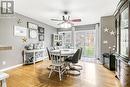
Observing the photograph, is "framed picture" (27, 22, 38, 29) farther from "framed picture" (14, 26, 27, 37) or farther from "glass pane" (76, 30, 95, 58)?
"glass pane" (76, 30, 95, 58)

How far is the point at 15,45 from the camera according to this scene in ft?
14.4

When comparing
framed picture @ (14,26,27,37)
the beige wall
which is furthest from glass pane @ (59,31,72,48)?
framed picture @ (14,26,27,37)

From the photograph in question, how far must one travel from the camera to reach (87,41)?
6.86 metres

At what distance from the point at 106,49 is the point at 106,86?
256 cm

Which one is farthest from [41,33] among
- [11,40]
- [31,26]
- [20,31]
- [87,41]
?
[87,41]

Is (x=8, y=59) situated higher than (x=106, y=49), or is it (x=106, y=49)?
(x=106, y=49)

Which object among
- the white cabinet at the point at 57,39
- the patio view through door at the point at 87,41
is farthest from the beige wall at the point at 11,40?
the patio view through door at the point at 87,41

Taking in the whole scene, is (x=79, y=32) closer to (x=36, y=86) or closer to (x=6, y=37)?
(x=6, y=37)

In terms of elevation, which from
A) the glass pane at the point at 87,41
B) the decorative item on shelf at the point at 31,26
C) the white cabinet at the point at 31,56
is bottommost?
the white cabinet at the point at 31,56

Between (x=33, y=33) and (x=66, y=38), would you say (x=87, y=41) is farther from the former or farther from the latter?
(x=33, y=33)

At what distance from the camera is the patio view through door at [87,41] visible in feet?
21.7

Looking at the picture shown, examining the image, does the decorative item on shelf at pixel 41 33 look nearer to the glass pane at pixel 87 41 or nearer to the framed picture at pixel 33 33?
the framed picture at pixel 33 33

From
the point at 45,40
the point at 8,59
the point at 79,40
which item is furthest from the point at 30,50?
the point at 79,40

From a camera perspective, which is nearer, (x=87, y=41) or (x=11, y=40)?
(x=11, y=40)
